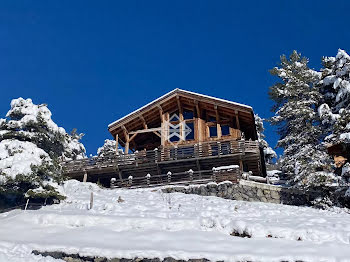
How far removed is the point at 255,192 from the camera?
2203 centimetres

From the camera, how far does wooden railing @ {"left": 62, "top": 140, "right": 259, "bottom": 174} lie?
1011 inches

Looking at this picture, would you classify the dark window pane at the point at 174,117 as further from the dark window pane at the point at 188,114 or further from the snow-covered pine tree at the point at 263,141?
the snow-covered pine tree at the point at 263,141

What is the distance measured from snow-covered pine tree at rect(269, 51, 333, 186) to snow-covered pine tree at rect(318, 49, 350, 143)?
0.74 meters

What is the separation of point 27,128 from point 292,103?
55.6 ft

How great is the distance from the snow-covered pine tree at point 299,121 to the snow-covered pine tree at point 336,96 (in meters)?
0.74

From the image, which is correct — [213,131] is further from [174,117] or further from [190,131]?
[174,117]

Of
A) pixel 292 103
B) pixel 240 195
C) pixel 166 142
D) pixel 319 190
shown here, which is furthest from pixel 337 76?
pixel 166 142

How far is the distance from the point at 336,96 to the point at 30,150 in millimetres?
18171

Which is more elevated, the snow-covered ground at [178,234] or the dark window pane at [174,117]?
the dark window pane at [174,117]

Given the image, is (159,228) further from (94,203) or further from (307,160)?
(307,160)

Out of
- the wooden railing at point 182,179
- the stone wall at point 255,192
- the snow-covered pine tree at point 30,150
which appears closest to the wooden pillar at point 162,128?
the wooden railing at point 182,179

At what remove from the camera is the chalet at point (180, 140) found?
2602cm

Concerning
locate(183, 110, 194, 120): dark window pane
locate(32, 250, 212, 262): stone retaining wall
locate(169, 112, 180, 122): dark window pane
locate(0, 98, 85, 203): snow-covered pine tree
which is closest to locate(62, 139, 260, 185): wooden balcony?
locate(169, 112, 180, 122): dark window pane

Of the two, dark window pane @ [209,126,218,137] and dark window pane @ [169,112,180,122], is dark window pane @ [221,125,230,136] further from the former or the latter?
dark window pane @ [169,112,180,122]
